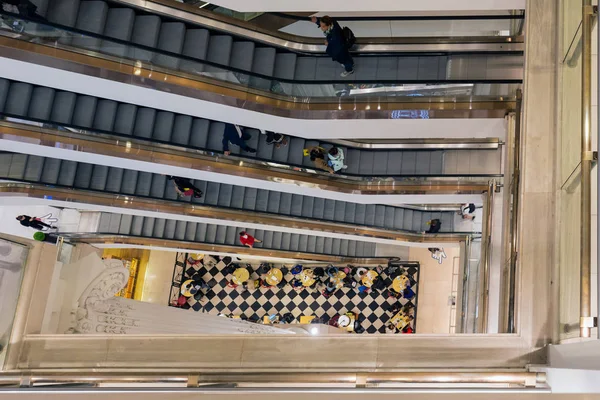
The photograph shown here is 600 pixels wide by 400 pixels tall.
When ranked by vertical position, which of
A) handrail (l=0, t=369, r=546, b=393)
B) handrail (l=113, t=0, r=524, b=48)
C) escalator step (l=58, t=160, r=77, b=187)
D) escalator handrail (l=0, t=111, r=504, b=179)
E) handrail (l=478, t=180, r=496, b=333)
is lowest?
handrail (l=0, t=369, r=546, b=393)

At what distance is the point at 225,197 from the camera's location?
11.2m

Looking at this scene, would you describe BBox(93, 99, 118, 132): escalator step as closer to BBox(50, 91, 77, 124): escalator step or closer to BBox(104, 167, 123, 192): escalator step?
BBox(50, 91, 77, 124): escalator step

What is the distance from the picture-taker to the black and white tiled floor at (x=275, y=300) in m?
14.9

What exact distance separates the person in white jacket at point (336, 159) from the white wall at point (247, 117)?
1.49 m

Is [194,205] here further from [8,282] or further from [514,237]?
[514,237]

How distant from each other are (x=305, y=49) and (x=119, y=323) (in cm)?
448

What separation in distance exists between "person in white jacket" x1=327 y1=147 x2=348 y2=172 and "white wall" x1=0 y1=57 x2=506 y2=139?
1.49 metres

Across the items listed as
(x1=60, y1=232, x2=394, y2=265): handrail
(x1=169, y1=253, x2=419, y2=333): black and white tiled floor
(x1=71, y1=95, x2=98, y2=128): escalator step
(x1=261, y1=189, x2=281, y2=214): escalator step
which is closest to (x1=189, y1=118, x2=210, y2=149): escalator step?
(x1=71, y1=95, x2=98, y2=128): escalator step

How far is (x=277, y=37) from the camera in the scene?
322 inches

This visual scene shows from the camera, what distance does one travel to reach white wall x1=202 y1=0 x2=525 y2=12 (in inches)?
238

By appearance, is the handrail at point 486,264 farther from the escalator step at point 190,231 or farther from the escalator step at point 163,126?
the escalator step at point 190,231

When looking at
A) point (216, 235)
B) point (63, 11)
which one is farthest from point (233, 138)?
point (216, 235)

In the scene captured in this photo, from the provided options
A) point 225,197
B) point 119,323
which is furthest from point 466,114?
point 225,197

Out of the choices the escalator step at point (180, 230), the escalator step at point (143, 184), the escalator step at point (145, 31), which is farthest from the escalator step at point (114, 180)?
the escalator step at point (145, 31)
